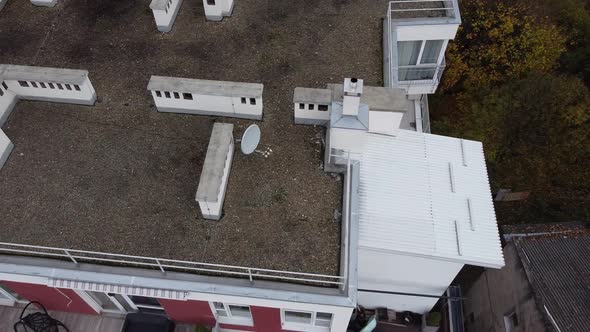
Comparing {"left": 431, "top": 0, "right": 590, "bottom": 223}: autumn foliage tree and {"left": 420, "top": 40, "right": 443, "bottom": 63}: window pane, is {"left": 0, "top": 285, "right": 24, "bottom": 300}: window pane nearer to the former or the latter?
{"left": 420, "top": 40, "right": 443, "bottom": 63}: window pane

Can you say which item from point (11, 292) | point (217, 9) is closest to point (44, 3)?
point (217, 9)

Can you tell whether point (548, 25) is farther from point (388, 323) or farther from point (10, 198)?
point (10, 198)

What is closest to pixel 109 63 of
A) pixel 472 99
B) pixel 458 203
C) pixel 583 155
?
pixel 458 203

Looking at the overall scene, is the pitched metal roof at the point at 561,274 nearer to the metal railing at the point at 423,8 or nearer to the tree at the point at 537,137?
the tree at the point at 537,137

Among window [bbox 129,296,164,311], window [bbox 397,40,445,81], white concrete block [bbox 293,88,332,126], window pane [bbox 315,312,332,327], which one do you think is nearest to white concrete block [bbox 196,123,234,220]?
white concrete block [bbox 293,88,332,126]

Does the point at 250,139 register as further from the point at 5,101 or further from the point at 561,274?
the point at 561,274

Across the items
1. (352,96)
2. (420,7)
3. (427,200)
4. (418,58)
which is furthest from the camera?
(418,58)
